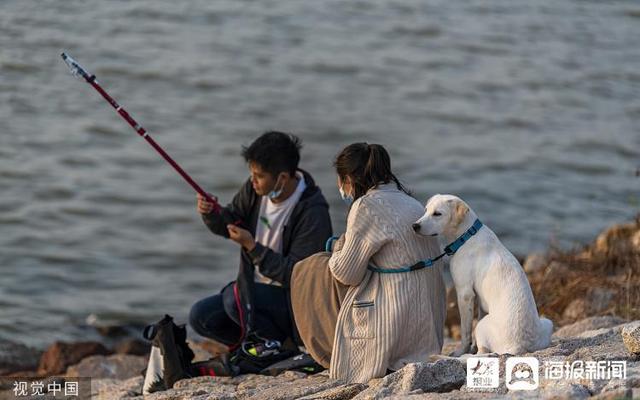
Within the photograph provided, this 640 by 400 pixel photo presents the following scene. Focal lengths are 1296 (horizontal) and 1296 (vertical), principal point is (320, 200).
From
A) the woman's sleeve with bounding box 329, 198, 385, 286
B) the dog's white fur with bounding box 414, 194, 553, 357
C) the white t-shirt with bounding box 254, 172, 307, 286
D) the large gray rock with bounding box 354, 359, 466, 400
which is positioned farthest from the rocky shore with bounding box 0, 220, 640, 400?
the white t-shirt with bounding box 254, 172, 307, 286

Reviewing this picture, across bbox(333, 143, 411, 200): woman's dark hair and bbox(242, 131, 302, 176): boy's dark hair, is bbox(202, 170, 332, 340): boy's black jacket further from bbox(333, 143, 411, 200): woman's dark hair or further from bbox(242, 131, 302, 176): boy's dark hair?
bbox(333, 143, 411, 200): woman's dark hair

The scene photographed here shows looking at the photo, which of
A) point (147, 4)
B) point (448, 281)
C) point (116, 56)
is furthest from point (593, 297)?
point (147, 4)

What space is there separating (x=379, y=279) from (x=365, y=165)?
523mm

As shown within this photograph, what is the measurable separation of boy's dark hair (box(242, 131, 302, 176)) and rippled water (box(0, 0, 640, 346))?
151 inches

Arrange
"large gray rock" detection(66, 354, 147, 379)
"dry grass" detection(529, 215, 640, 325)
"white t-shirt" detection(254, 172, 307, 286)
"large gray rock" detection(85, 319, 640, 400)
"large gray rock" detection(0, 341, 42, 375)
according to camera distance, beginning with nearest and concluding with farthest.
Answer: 1. "large gray rock" detection(85, 319, 640, 400)
2. "white t-shirt" detection(254, 172, 307, 286)
3. "dry grass" detection(529, 215, 640, 325)
4. "large gray rock" detection(66, 354, 147, 379)
5. "large gray rock" detection(0, 341, 42, 375)

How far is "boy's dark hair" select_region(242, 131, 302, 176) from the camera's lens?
6758mm

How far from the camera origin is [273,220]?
22.9ft

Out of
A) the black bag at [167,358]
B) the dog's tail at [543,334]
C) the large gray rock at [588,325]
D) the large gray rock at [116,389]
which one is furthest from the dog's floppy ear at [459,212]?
the large gray rock at [116,389]

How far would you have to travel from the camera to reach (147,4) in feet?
57.9

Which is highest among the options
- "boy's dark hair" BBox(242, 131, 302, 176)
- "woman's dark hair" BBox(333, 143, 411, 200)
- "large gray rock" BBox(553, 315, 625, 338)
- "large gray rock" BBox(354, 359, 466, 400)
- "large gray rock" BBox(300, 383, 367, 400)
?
"boy's dark hair" BBox(242, 131, 302, 176)

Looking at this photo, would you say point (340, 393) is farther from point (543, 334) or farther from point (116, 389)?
point (116, 389)

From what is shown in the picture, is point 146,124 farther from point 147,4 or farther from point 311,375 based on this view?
point 311,375

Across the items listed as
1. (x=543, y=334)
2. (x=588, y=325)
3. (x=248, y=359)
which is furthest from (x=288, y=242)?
(x=588, y=325)

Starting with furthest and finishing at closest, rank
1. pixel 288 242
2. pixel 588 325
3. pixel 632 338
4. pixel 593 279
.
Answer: pixel 593 279 → pixel 588 325 → pixel 288 242 → pixel 632 338
